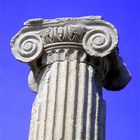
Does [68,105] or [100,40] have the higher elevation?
[100,40]

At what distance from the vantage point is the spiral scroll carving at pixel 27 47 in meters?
10.2

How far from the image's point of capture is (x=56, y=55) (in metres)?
10.1

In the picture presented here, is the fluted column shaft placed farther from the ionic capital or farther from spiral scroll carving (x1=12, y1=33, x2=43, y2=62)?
spiral scroll carving (x1=12, y1=33, x2=43, y2=62)

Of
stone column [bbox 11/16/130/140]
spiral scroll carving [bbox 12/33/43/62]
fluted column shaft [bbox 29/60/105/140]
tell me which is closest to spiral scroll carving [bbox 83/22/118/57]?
stone column [bbox 11/16/130/140]

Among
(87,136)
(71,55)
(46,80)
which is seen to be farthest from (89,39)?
(87,136)

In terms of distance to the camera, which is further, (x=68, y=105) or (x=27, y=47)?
(x=27, y=47)

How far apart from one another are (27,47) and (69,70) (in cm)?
106

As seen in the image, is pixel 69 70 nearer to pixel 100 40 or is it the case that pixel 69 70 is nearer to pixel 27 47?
pixel 100 40

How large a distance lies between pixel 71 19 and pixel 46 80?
51.7 inches

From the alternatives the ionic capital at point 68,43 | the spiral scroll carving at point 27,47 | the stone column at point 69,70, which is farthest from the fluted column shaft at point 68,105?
the spiral scroll carving at point 27,47

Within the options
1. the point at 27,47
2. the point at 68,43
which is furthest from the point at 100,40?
the point at 27,47

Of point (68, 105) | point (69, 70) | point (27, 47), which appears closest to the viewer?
point (68, 105)

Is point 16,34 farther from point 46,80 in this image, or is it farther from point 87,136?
point 87,136

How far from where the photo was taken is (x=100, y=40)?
1012 centimetres
